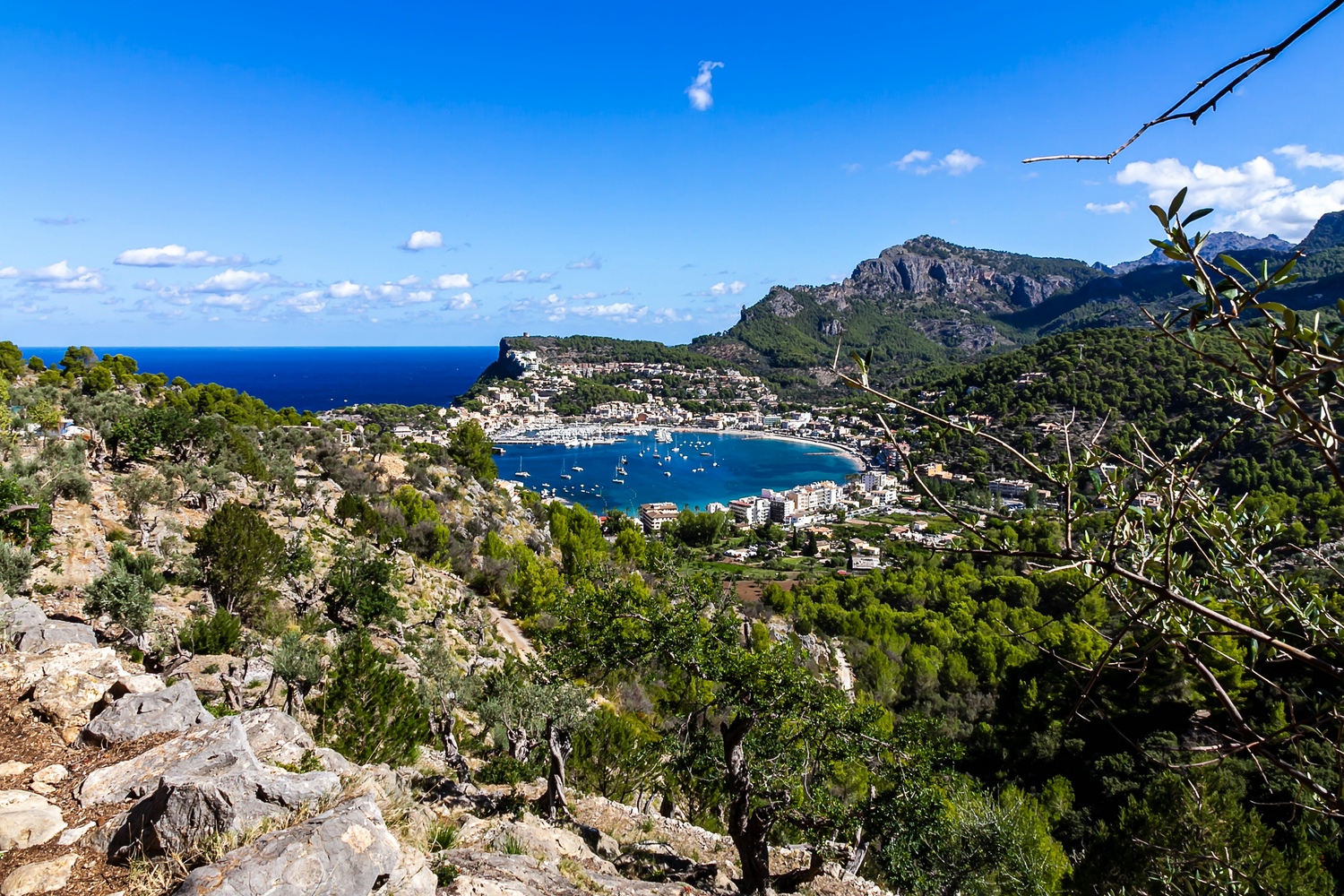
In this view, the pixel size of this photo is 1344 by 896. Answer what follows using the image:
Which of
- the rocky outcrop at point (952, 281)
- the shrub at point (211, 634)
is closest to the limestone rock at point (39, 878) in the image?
the shrub at point (211, 634)

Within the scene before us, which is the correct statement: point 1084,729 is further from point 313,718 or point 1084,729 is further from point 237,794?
point 237,794

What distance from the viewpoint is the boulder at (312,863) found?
2875mm

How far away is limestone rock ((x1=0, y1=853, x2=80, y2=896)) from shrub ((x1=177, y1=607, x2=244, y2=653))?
7150mm

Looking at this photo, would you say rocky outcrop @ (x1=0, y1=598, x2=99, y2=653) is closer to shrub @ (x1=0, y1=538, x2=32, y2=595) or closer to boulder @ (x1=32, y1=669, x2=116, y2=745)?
boulder @ (x1=32, y1=669, x2=116, y2=745)

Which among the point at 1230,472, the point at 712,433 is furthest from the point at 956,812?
the point at 712,433

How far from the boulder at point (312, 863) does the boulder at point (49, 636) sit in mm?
4043

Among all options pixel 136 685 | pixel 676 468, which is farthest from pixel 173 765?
pixel 676 468

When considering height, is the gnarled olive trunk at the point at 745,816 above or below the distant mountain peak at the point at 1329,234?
below

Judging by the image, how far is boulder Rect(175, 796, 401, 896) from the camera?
9.43 ft

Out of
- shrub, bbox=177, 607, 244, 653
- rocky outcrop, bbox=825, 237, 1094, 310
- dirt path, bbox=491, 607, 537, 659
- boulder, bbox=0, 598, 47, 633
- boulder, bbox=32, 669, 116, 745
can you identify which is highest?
rocky outcrop, bbox=825, 237, 1094, 310

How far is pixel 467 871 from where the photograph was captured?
410 centimetres

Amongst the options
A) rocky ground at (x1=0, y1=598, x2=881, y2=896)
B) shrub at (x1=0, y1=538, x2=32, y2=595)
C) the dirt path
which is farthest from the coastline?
rocky ground at (x1=0, y1=598, x2=881, y2=896)

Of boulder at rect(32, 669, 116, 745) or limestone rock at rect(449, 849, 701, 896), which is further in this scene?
boulder at rect(32, 669, 116, 745)

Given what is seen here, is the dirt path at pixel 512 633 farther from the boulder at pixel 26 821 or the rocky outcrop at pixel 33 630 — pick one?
the boulder at pixel 26 821
